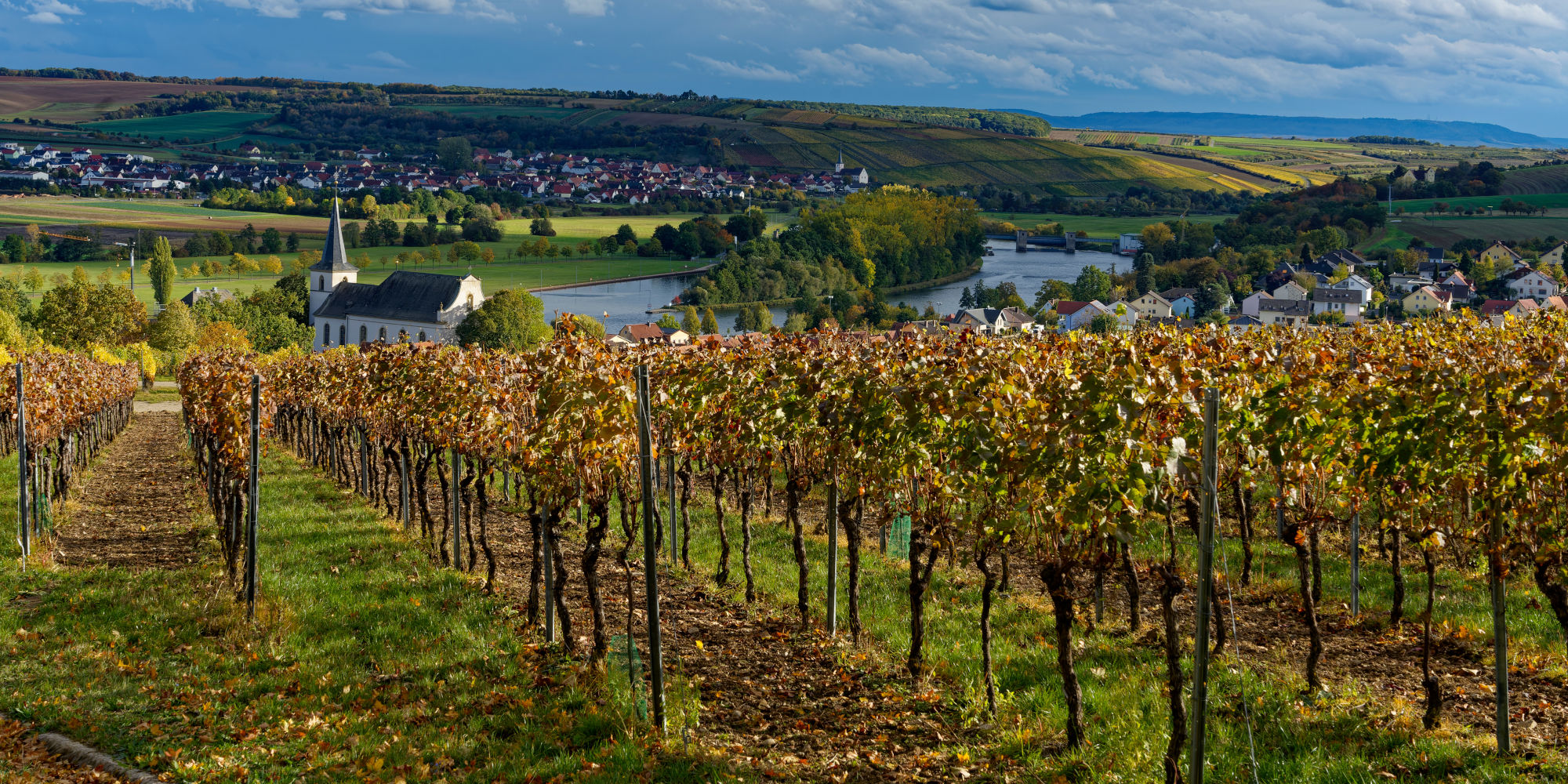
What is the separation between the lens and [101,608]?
11.7 metres

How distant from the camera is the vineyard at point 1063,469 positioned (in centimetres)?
711

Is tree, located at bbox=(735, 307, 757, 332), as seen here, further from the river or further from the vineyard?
the vineyard

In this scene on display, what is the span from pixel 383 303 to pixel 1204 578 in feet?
335

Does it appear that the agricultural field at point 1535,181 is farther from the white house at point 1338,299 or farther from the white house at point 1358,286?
the white house at point 1338,299

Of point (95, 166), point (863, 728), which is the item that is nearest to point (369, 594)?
point (863, 728)

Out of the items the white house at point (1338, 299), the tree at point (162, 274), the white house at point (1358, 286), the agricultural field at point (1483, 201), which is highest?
the agricultural field at point (1483, 201)

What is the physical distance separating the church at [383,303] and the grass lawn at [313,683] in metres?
82.8

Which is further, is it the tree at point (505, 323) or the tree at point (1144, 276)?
the tree at point (1144, 276)

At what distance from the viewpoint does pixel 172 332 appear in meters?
77.8

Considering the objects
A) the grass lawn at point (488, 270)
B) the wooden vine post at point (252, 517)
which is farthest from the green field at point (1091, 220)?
the wooden vine post at point (252, 517)

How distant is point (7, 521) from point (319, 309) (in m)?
92.6

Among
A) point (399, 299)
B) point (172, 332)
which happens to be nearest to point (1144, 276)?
point (399, 299)

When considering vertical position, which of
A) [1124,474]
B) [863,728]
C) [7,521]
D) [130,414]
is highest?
[1124,474]

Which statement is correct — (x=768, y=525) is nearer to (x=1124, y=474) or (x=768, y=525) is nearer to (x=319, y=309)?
(x=1124, y=474)
